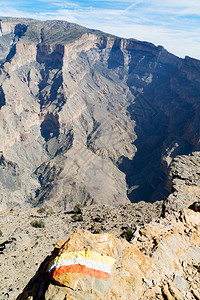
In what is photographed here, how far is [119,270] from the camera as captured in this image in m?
9.49

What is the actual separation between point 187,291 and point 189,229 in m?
5.35

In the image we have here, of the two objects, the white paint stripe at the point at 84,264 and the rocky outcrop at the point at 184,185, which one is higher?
the white paint stripe at the point at 84,264

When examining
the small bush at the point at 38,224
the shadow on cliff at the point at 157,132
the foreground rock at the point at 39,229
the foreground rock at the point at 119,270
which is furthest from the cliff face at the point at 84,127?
the foreground rock at the point at 119,270

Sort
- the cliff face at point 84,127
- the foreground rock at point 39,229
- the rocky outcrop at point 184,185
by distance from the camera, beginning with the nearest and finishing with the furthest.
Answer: the foreground rock at point 39,229, the rocky outcrop at point 184,185, the cliff face at point 84,127

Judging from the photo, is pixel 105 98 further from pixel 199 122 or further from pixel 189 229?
pixel 189 229

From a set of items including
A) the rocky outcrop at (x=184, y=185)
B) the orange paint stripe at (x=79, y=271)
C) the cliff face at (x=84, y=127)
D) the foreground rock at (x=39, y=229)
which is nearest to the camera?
the orange paint stripe at (x=79, y=271)

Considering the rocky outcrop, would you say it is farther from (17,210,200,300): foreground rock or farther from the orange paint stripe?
the orange paint stripe

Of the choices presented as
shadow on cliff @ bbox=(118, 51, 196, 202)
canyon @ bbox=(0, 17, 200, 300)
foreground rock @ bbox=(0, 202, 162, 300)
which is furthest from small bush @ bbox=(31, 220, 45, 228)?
shadow on cliff @ bbox=(118, 51, 196, 202)

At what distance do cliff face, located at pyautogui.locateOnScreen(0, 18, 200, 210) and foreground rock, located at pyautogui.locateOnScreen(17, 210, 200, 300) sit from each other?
60269 mm

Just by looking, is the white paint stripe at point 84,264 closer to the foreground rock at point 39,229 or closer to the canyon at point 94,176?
the canyon at point 94,176

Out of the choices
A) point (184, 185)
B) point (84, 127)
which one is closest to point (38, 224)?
point (184, 185)

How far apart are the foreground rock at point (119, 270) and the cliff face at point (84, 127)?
2373 inches

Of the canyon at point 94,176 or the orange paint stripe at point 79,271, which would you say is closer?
the orange paint stripe at point 79,271

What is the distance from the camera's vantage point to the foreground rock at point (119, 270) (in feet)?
27.1
